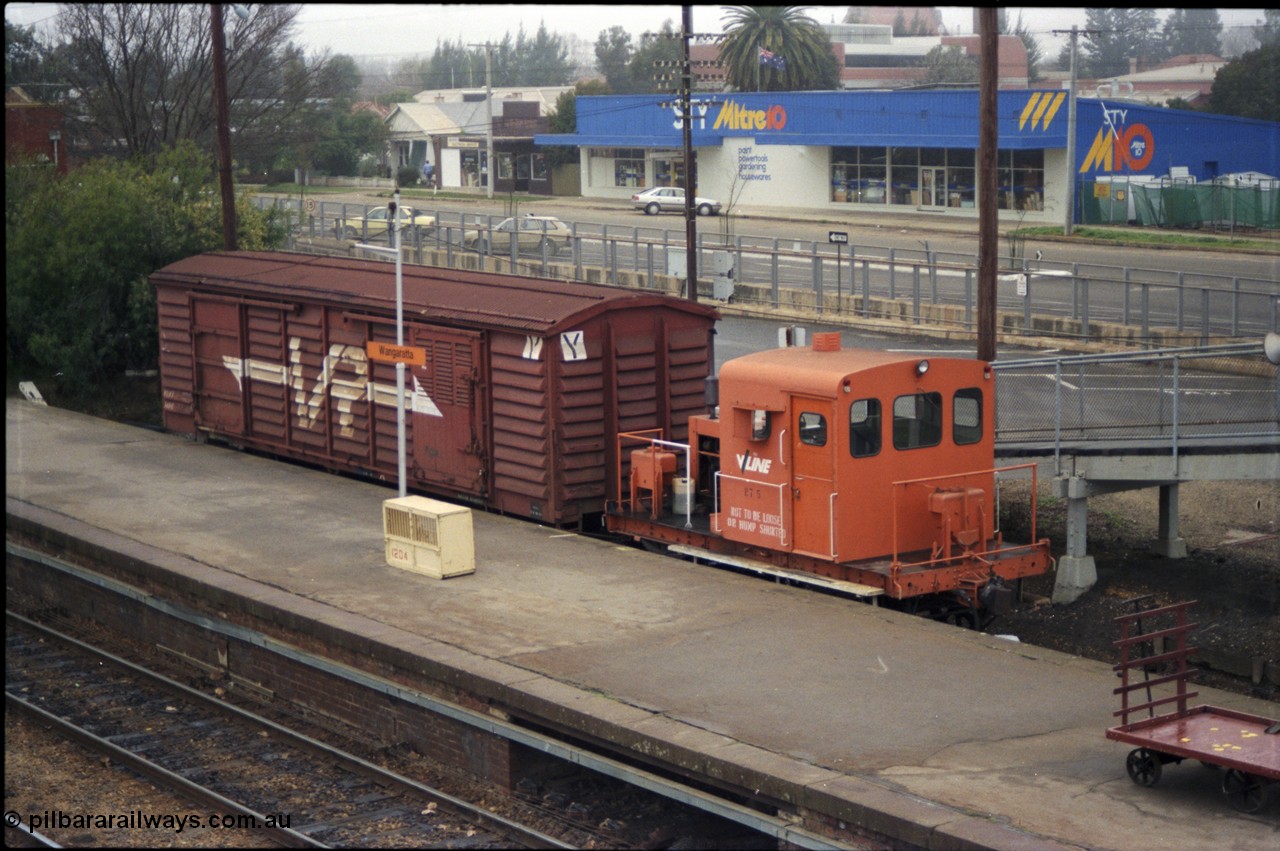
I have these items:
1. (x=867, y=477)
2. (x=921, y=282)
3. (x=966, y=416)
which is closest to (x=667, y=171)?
(x=921, y=282)

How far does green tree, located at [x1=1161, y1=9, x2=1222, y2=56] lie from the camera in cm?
8488

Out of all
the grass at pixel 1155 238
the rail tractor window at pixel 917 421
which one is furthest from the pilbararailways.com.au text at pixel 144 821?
the grass at pixel 1155 238

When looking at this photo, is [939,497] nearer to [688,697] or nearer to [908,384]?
[908,384]

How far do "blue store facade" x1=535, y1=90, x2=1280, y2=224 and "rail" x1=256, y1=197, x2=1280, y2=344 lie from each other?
445cm

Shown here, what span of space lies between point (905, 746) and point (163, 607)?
27.4 feet

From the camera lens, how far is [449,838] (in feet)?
33.7

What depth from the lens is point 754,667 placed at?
37.6 ft

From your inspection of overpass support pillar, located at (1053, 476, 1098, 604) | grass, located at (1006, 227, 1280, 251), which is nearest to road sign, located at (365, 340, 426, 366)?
overpass support pillar, located at (1053, 476, 1098, 604)

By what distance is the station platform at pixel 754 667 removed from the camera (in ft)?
28.8

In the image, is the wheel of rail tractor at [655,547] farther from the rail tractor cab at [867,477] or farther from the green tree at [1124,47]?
the green tree at [1124,47]

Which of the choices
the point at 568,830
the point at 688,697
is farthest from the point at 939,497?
the point at 568,830

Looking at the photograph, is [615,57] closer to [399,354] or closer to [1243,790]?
[399,354]

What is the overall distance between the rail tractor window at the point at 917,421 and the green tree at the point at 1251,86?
42.4 m

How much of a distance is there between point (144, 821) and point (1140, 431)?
11107 mm
